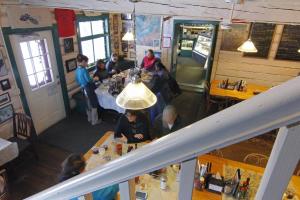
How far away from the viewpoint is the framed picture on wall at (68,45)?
504 centimetres

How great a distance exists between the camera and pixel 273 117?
13.3 inches

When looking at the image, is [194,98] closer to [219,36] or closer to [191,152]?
[219,36]

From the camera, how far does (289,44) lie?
17.3ft

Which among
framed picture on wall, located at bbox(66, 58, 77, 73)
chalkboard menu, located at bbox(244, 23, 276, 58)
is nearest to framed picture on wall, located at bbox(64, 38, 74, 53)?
framed picture on wall, located at bbox(66, 58, 77, 73)

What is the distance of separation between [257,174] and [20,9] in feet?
15.0

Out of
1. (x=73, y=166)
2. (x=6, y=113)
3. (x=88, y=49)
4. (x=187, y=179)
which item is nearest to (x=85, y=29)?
(x=88, y=49)

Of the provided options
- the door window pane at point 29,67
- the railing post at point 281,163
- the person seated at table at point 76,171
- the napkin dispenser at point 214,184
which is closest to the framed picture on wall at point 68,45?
the door window pane at point 29,67

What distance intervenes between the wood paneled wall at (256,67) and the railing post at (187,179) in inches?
232

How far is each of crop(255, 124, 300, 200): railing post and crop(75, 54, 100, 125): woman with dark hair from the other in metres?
4.57

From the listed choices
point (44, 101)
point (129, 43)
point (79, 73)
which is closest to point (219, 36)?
point (129, 43)

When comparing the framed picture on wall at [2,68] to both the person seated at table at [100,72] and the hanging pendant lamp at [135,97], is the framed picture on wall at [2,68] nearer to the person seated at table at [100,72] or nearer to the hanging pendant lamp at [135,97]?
the person seated at table at [100,72]

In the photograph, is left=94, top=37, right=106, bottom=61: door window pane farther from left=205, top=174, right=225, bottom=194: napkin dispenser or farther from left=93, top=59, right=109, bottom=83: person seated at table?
left=205, top=174, right=225, bottom=194: napkin dispenser

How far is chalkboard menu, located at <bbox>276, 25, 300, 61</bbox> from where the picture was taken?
203 inches

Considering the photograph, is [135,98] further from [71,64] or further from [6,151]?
[71,64]
